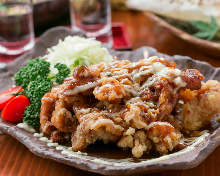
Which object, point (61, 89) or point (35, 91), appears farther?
point (35, 91)

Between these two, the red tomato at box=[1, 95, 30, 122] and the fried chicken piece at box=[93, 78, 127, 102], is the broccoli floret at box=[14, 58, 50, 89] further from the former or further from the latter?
the fried chicken piece at box=[93, 78, 127, 102]

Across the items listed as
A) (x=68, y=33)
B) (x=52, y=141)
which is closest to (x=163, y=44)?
(x=68, y=33)

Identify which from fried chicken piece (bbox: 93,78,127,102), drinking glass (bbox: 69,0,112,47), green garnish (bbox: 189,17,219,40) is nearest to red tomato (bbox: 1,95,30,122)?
fried chicken piece (bbox: 93,78,127,102)

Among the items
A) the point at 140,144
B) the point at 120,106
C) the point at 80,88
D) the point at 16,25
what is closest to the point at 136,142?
the point at 140,144

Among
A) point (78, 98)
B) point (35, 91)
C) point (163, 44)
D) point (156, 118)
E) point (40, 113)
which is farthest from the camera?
point (163, 44)

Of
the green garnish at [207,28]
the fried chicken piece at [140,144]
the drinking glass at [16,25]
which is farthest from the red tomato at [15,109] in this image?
the green garnish at [207,28]

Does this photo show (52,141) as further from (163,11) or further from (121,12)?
(121,12)

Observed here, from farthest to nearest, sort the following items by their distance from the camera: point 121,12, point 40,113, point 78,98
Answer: point 121,12, point 40,113, point 78,98

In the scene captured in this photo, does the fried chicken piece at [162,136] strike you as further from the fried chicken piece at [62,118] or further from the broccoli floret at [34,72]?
the broccoli floret at [34,72]
